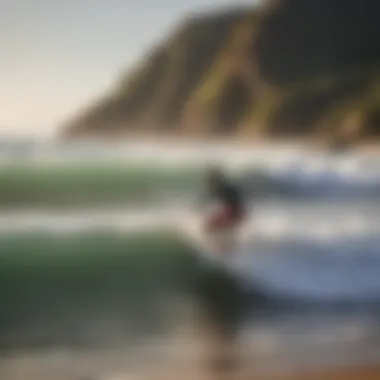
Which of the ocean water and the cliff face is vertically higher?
the cliff face

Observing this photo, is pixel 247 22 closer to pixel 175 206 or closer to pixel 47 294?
pixel 175 206

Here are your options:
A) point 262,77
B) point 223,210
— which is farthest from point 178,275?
point 262,77

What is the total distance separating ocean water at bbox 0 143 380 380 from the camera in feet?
3.95

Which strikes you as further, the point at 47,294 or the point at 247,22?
the point at 247,22

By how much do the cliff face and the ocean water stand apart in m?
0.06

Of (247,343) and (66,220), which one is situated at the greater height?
(66,220)

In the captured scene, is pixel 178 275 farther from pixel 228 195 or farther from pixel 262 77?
pixel 262 77

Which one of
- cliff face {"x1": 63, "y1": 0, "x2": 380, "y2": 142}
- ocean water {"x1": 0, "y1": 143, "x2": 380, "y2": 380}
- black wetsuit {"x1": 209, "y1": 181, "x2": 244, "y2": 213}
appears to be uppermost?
cliff face {"x1": 63, "y1": 0, "x2": 380, "y2": 142}

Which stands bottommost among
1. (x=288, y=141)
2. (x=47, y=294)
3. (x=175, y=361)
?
(x=175, y=361)

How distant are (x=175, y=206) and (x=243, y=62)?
29 centimetres

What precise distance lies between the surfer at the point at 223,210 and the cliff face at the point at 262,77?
3.3 inches

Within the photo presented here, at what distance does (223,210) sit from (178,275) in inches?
5.5

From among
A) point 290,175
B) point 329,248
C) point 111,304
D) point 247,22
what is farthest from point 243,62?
point 111,304

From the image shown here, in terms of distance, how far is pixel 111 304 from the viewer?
4.02ft
